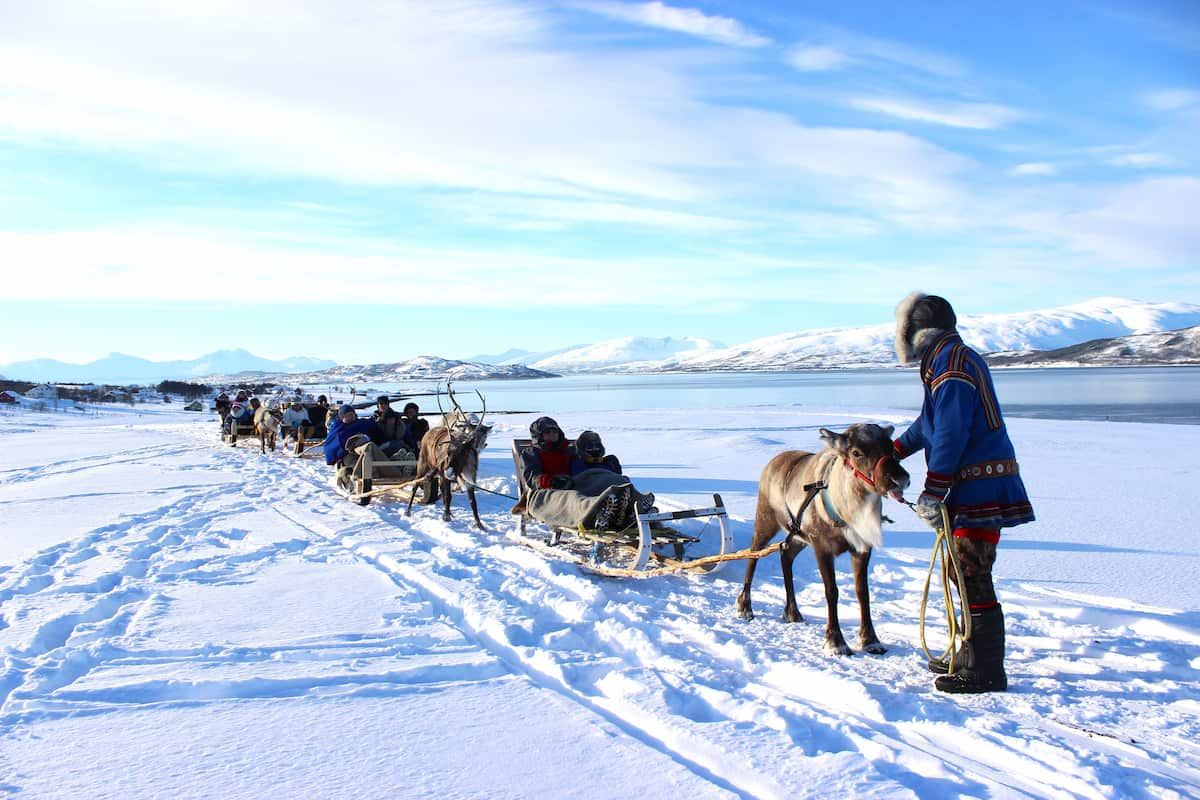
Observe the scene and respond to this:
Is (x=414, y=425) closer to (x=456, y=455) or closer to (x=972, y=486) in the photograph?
(x=456, y=455)

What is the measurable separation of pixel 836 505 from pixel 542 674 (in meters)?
2.01

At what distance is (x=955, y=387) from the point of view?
4152 mm

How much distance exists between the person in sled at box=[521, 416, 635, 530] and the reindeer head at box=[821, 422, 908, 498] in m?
2.95

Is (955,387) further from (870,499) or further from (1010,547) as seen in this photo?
(1010,547)

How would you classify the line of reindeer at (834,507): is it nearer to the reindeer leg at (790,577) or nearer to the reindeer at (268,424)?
the reindeer leg at (790,577)

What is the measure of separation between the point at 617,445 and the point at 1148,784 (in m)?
16.1

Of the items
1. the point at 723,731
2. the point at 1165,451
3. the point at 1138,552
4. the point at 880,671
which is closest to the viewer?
the point at 723,731

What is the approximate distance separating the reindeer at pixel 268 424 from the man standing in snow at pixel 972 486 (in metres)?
16.7

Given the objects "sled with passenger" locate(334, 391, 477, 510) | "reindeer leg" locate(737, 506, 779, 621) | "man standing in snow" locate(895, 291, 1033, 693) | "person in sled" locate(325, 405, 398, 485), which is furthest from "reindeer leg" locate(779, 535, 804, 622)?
"person in sled" locate(325, 405, 398, 485)

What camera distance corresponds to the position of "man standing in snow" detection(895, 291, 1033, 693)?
13.6 ft

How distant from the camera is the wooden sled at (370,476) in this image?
11203 mm

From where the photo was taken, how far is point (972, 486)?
421 cm

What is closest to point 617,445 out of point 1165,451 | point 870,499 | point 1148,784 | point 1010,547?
point 1165,451

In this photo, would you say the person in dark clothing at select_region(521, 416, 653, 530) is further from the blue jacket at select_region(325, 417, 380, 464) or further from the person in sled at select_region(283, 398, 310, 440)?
the person in sled at select_region(283, 398, 310, 440)
